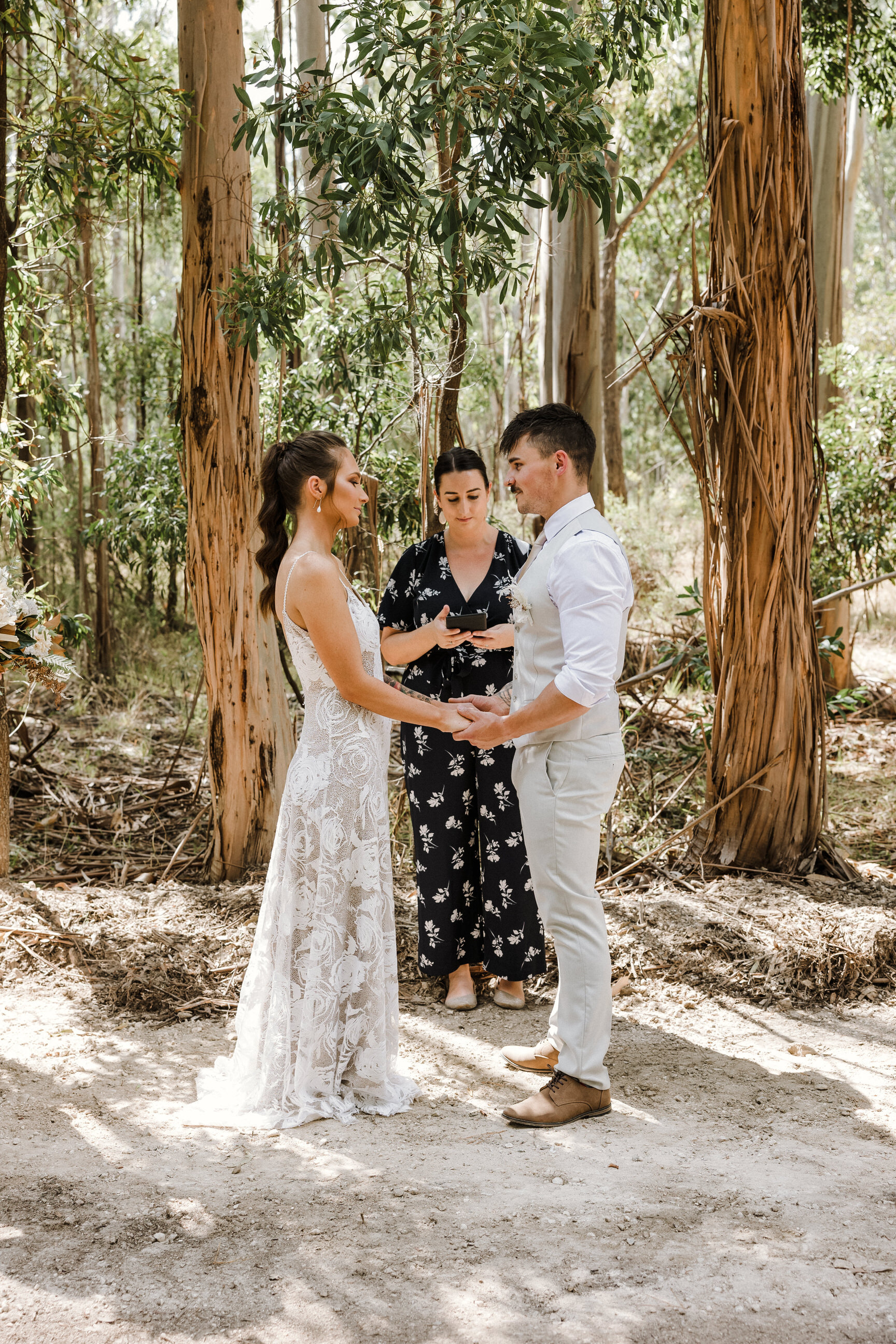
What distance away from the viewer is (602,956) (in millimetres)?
3098

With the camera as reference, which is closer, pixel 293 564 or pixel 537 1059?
pixel 293 564

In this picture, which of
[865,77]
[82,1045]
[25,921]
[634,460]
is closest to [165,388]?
[865,77]

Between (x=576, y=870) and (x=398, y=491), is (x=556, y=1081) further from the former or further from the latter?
(x=398, y=491)

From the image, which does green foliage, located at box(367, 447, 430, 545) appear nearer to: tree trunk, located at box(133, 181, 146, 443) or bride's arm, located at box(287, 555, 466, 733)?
bride's arm, located at box(287, 555, 466, 733)

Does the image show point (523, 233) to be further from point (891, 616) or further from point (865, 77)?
point (891, 616)

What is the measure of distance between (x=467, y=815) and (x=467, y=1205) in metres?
1.56

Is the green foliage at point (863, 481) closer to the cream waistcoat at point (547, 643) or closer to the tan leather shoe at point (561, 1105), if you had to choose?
the cream waistcoat at point (547, 643)

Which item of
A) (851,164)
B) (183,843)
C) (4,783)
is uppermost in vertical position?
(851,164)

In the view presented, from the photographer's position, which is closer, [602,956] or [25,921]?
[602,956]

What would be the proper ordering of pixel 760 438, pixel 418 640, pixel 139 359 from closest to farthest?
1. pixel 418 640
2. pixel 760 438
3. pixel 139 359

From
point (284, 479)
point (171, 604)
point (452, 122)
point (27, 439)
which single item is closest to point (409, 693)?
point (284, 479)

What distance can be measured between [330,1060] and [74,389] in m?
5.78

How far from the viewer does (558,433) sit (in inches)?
121

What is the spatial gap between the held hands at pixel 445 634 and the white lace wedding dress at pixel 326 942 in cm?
40
